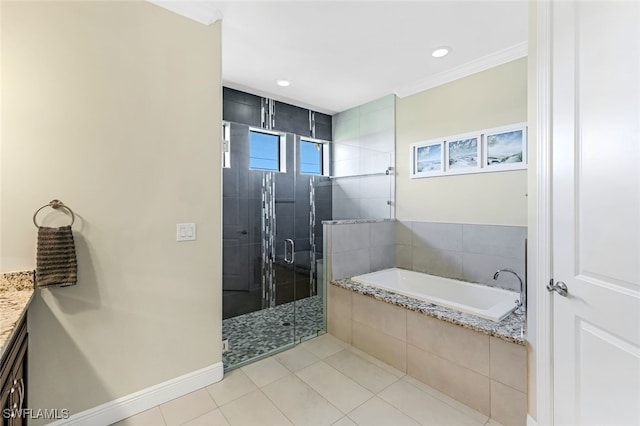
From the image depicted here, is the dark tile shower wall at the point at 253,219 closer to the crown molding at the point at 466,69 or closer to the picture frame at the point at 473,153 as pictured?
the picture frame at the point at 473,153

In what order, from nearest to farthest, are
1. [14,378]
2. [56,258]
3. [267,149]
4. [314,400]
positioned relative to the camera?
[14,378]
[56,258]
[314,400]
[267,149]

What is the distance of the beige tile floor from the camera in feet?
5.63

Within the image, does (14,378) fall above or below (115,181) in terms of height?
below

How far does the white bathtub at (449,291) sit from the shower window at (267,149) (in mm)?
1638

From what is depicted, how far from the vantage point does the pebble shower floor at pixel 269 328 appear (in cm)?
250

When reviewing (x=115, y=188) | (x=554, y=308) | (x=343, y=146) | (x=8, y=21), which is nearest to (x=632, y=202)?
(x=554, y=308)

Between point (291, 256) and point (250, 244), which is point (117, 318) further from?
point (291, 256)

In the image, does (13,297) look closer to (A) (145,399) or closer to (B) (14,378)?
Result: (B) (14,378)

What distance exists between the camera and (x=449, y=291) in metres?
2.91

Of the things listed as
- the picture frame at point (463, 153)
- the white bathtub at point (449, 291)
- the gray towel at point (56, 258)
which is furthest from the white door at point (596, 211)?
the gray towel at point (56, 258)

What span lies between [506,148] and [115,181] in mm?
3059

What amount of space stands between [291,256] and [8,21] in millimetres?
2469

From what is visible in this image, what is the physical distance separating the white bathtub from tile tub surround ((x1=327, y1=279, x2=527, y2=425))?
0.07 meters

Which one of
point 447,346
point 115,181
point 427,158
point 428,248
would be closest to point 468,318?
point 447,346
